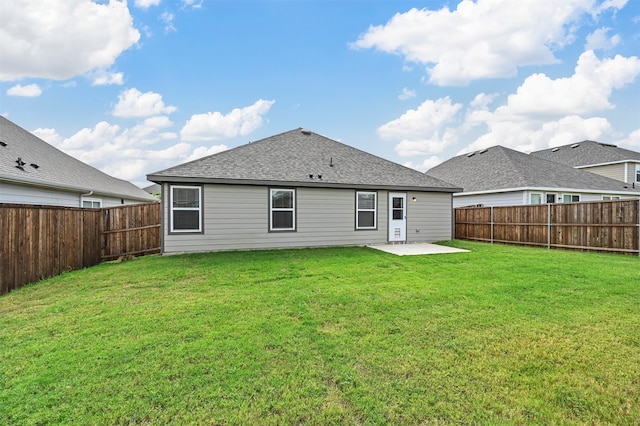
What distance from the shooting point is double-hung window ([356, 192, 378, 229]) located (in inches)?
460

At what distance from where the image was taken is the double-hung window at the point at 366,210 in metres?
11.7

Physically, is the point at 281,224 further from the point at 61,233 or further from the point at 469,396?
the point at 469,396


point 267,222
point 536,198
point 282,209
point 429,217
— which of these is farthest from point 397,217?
point 536,198

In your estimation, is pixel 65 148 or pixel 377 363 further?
pixel 65 148

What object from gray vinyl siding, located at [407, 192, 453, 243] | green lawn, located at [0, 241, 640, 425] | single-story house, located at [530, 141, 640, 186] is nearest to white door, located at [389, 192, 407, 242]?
gray vinyl siding, located at [407, 192, 453, 243]

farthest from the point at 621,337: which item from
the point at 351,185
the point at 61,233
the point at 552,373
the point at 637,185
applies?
the point at 637,185

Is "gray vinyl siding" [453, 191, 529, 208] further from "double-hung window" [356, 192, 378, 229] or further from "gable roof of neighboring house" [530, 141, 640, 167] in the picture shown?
"gable roof of neighboring house" [530, 141, 640, 167]

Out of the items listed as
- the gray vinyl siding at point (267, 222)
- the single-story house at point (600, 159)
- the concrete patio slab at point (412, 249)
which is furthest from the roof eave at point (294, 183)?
the single-story house at point (600, 159)

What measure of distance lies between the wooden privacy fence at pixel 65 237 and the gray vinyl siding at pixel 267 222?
3.67 feet

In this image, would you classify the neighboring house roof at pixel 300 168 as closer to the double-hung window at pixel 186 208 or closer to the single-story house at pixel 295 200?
the single-story house at pixel 295 200

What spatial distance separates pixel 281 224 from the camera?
10.8 meters

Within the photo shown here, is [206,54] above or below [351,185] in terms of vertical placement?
above

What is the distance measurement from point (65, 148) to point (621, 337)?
877 inches

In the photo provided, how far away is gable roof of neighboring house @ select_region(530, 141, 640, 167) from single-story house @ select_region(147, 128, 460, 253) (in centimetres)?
1642
